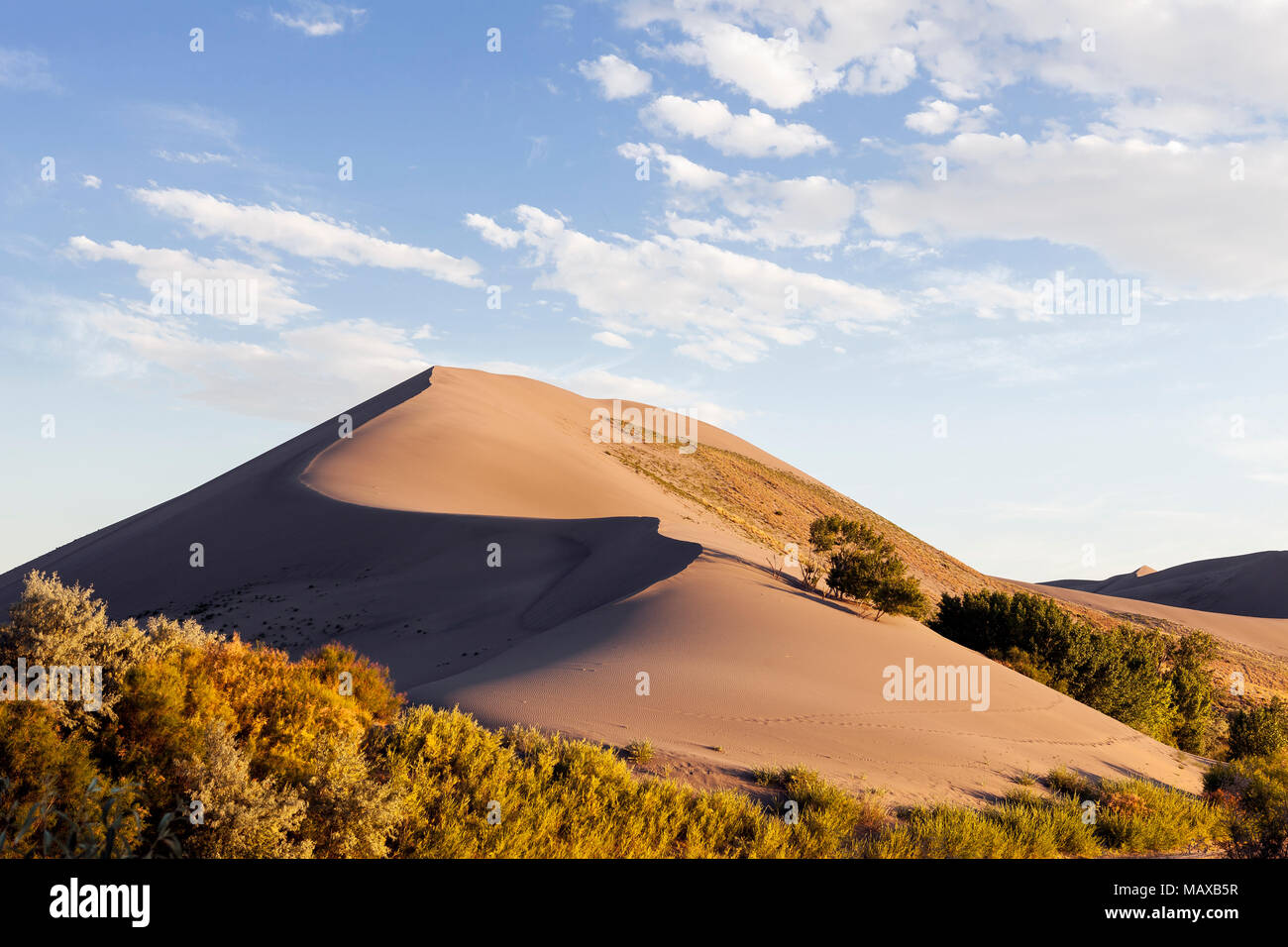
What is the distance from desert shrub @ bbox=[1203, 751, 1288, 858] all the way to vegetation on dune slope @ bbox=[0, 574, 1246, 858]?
28.5 inches

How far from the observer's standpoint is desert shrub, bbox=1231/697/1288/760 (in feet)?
64.5

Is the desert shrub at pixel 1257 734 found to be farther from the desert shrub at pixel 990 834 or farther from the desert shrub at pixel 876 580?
the desert shrub at pixel 990 834

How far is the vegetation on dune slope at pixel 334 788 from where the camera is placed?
18.4ft

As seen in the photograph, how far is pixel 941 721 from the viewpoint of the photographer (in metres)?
12.8

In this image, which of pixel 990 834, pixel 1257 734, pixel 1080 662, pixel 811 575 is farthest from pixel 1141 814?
pixel 1257 734

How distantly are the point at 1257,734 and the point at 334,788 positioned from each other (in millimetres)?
23128

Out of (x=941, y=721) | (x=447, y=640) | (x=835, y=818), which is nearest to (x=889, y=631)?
(x=941, y=721)

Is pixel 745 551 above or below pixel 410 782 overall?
above

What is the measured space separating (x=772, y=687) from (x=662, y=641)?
8.08 ft

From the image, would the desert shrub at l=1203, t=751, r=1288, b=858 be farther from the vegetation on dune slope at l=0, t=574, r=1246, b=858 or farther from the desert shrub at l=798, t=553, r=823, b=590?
the desert shrub at l=798, t=553, r=823, b=590

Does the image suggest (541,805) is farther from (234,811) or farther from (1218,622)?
(1218,622)

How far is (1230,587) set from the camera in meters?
81.4

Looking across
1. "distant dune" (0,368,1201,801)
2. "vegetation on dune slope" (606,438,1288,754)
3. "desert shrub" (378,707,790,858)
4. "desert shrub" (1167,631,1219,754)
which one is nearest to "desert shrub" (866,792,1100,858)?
"distant dune" (0,368,1201,801)
